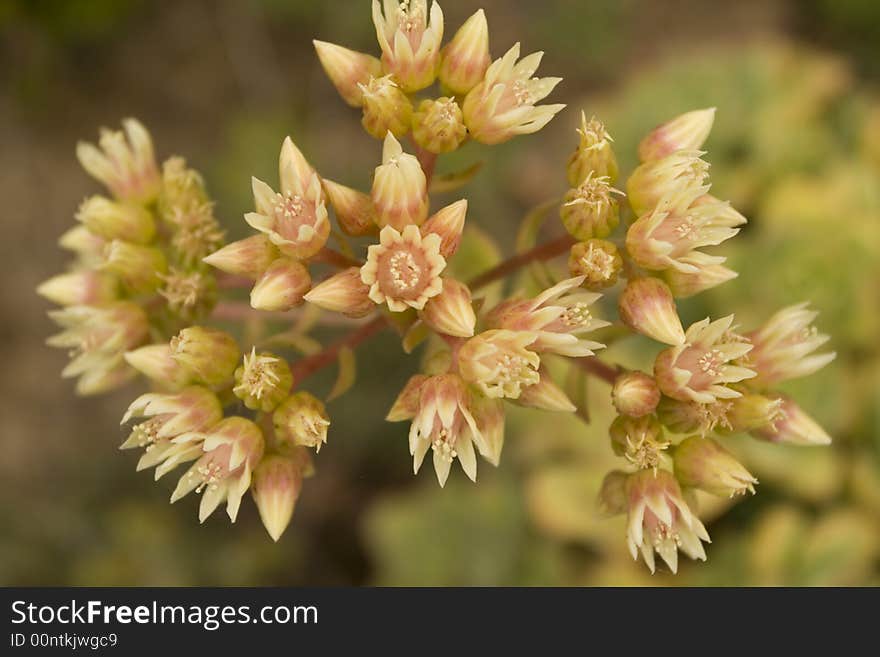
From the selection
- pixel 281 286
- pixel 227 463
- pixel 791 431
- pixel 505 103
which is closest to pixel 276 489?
pixel 227 463

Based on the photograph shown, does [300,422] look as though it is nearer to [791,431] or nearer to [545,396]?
[545,396]

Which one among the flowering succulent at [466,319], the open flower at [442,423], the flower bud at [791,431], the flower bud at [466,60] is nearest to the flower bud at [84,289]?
the flowering succulent at [466,319]

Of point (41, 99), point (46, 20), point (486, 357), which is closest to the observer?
point (486, 357)

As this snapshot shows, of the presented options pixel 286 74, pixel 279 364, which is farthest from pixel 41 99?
pixel 279 364

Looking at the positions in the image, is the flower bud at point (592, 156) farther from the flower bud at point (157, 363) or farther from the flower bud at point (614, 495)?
the flower bud at point (157, 363)

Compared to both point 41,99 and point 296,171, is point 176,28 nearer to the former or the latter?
point 41,99

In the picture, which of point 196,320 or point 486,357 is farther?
point 196,320

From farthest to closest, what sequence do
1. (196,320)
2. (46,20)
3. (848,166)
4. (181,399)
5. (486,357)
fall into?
(46,20) → (848,166) → (196,320) → (181,399) → (486,357)
